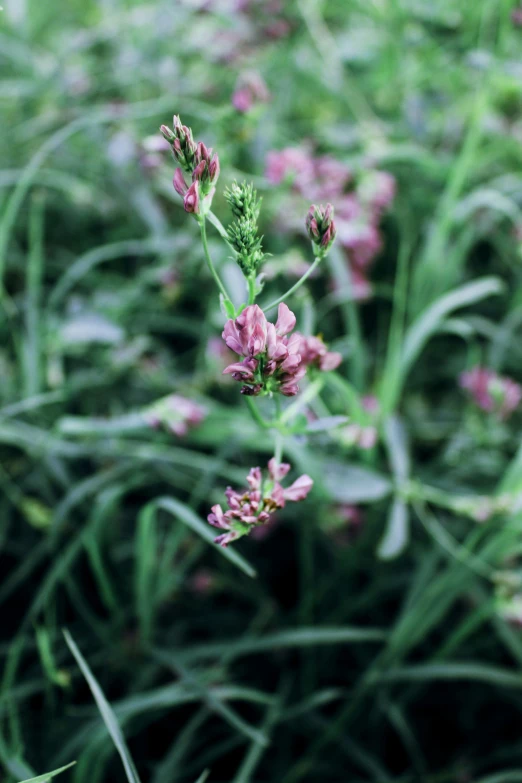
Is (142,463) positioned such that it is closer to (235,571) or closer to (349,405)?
(235,571)

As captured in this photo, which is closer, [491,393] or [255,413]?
[255,413]

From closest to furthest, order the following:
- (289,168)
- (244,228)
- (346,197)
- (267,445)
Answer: (244,228) → (267,445) → (289,168) → (346,197)

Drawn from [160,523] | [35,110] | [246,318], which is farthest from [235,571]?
[35,110]

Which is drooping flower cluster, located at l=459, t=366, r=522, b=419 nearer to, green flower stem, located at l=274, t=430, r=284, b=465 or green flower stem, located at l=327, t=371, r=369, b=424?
green flower stem, located at l=327, t=371, r=369, b=424

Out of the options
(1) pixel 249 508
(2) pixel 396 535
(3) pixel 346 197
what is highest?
(3) pixel 346 197

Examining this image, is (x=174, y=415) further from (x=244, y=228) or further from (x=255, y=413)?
(x=244, y=228)

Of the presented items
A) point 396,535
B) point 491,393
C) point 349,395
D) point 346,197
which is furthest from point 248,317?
point 346,197

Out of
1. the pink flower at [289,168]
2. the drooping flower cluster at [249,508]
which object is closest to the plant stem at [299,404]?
the drooping flower cluster at [249,508]
